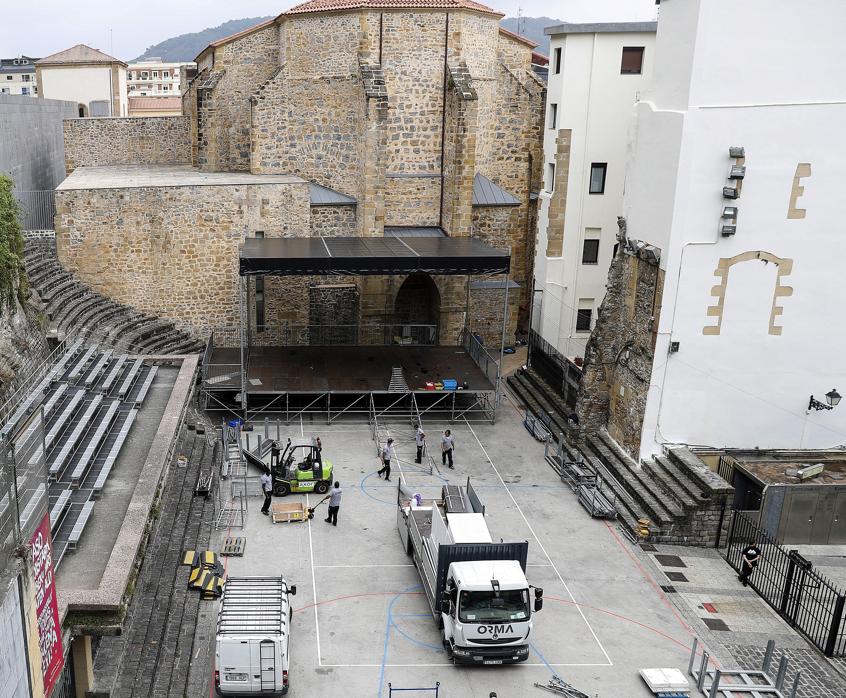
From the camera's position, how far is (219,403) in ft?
81.6

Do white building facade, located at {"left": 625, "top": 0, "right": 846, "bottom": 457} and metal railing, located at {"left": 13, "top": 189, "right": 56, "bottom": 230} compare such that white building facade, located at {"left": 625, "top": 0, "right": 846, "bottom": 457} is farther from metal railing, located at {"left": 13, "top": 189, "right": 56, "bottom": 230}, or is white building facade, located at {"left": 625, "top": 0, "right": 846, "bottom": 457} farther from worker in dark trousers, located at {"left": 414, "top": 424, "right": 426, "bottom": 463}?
metal railing, located at {"left": 13, "top": 189, "right": 56, "bottom": 230}

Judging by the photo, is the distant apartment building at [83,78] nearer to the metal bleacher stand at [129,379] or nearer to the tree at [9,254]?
the tree at [9,254]

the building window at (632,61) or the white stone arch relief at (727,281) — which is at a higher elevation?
the building window at (632,61)

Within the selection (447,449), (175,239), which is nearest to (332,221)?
(175,239)

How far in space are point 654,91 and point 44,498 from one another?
1692cm

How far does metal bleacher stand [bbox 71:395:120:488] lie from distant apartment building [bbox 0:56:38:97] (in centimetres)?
7077

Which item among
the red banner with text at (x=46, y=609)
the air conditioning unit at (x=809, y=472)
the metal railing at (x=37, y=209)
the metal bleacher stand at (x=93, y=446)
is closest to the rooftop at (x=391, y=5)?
the metal railing at (x=37, y=209)

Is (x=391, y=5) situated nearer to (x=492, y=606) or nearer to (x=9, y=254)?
(x=9, y=254)

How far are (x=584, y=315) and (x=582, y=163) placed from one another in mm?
5200

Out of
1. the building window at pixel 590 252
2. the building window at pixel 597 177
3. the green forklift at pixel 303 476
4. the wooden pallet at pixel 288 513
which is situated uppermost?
the building window at pixel 597 177

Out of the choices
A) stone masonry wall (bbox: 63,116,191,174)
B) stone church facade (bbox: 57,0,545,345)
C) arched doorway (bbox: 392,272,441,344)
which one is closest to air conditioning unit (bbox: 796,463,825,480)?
stone church facade (bbox: 57,0,545,345)

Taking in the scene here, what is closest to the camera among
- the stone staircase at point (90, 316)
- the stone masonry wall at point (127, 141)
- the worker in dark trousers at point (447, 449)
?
the worker in dark trousers at point (447, 449)

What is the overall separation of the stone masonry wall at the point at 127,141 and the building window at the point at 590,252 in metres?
17.6

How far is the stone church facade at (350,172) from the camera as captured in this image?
1062 inches
